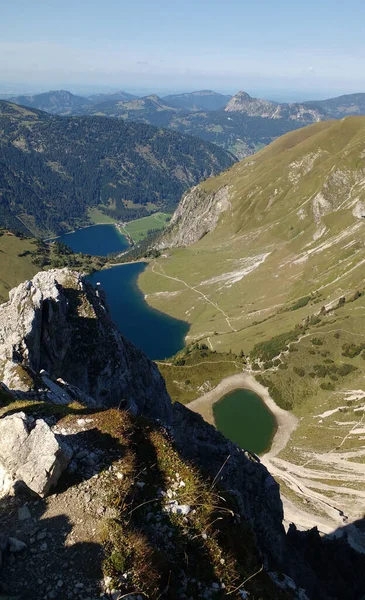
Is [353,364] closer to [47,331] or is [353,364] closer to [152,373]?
[152,373]

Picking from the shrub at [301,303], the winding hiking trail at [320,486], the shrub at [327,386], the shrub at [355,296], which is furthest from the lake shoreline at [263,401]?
the shrub at [355,296]

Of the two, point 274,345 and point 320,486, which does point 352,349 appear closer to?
point 274,345

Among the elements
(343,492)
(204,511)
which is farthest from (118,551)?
(343,492)

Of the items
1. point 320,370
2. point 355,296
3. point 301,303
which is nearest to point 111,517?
point 320,370

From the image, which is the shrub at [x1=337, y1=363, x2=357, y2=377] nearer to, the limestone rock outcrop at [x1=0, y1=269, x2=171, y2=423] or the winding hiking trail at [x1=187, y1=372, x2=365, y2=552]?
the winding hiking trail at [x1=187, y1=372, x2=365, y2=552]

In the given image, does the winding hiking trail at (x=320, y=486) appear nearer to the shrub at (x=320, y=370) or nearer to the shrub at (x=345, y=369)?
the shrub at (x=320, y=370)

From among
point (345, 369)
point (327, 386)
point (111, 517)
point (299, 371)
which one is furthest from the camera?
point (299, 371)

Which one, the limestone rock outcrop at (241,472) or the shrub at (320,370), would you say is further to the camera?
the shrub at (320,370)
